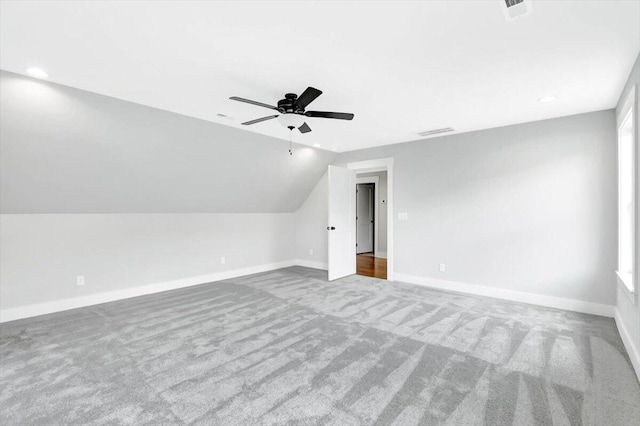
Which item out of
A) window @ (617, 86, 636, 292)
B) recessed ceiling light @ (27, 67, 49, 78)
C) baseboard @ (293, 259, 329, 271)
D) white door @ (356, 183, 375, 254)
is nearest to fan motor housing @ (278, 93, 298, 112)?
recessed ceiling light @ (27, 67, 49, 78)

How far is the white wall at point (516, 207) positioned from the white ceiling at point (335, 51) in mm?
687

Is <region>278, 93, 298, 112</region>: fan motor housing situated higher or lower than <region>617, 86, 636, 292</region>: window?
higher

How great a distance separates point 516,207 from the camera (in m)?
4.32

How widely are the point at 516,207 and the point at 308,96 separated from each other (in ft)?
11.3

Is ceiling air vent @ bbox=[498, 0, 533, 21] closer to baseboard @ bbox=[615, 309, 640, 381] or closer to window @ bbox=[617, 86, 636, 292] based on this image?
window @ bbox=[617, 86, 636, 292]

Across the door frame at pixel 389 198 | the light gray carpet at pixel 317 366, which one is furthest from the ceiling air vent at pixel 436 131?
the light gray carpet at pixel 317 366

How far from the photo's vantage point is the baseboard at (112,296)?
371 cm

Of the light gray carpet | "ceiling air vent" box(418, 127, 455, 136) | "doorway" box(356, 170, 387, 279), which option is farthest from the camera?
"doorway" box(356, 170, 387, 279)

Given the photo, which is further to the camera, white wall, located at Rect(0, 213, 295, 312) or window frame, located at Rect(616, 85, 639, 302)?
white wall, located at Rect(0, 213, 295, 312)

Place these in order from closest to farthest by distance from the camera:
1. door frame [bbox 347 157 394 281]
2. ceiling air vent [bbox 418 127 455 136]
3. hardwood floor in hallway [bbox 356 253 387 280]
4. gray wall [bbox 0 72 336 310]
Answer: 1. gray wall [bbox 0 72 336 310]
2. ceiling air vent [bbox 418 127 455 136]
3. door frame [bbox 347 157 394 281]
4. hardwood floor in hallway [bbox 356 253 387 280]

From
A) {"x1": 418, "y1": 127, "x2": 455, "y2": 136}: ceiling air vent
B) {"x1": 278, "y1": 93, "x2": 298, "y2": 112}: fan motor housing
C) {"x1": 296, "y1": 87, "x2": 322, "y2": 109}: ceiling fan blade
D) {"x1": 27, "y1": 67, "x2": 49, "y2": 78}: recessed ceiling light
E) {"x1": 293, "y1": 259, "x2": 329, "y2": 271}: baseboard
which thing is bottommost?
{"x1": 293, "y1": 259, "x2": 329, "y2": 271}: baseboard

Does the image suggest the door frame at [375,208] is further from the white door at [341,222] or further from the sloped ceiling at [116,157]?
the sloped ceiling at [116,157]

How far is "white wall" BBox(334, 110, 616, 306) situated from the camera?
377 centimetres

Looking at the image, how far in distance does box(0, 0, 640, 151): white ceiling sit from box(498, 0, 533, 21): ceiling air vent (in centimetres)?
4
